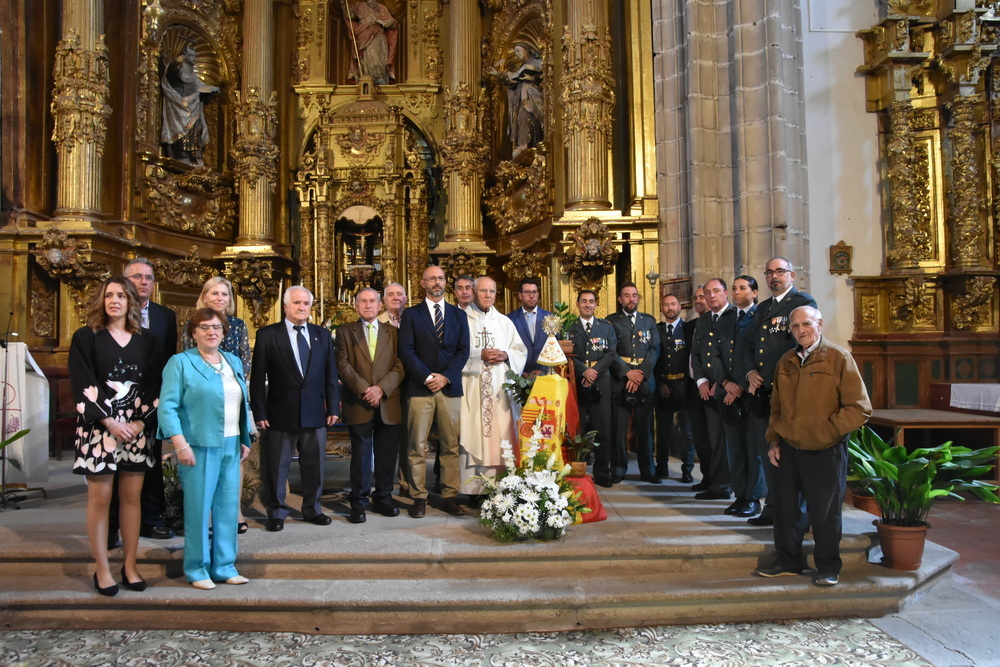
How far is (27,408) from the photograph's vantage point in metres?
6.23

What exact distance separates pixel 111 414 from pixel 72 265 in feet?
20.4

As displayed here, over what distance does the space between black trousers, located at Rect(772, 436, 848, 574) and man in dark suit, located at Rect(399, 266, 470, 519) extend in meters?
2.25

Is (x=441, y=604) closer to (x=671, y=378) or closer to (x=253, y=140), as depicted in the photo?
(x=671, y=378)

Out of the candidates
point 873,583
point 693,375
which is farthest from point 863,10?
point 873,583

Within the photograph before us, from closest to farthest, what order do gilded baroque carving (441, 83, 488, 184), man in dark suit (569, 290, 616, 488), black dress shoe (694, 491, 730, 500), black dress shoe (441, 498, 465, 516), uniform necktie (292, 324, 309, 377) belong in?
uniform necktie (292, 324, 309, 377), black dress shoe (441, 498, 465, 516), black dress shoe (694, 491, 730, 500), man in dark suit (569, 290, 616, 488), gilded baroque carving (441, 83, 488, 184)

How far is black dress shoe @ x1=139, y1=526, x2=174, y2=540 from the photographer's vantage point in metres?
4.66

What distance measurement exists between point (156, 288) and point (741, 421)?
8.94m

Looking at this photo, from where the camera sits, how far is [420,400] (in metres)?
5.31

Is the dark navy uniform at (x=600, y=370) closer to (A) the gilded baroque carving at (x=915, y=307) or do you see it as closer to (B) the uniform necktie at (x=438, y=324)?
(B) the uniform necktie at (x=438, y=324)

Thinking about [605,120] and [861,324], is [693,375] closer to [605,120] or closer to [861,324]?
[861,324]

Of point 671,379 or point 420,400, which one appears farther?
point 671,379

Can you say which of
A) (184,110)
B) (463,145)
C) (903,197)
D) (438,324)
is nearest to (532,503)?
(438,324)

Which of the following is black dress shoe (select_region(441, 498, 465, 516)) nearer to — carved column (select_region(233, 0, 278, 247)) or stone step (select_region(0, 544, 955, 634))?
stone step (select_region(0, 544, 955, 634))

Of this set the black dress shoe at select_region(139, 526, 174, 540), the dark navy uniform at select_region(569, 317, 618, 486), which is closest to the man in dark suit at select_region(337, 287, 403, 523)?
the black dress shoe at select_region(139, 526, 174, 540)
